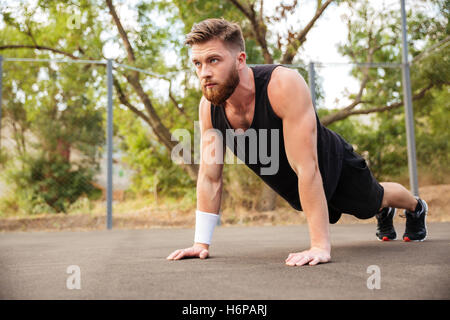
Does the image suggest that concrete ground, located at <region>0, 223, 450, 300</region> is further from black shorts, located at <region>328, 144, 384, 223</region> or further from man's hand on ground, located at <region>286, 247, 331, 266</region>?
black shorts, located at <region>328, 144, 384, 223</region>

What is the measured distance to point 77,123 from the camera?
19.5 feet

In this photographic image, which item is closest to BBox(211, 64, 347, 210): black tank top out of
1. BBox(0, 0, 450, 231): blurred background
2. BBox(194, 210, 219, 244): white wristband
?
BBox(194, 210, 219, 244): white wristband

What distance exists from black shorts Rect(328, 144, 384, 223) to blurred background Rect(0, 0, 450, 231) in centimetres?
263

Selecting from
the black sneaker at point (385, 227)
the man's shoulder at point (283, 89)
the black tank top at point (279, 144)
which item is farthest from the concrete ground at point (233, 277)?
the man's shoulder at point (283, 89)

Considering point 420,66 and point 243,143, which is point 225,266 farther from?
point 420,66

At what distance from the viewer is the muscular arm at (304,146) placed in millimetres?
1502

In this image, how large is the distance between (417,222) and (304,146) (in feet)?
3.35

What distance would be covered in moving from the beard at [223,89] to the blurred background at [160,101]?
115 inches

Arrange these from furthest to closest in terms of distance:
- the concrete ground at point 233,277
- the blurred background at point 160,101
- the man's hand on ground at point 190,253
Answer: the blurred background at point 160,101 < the man's hand on ground at point 190,253 < the concrete ground at point 233,277

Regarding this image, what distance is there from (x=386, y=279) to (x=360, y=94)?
14.1ft

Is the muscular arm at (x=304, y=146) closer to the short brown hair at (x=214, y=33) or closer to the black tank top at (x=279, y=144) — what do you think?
the black tank top at (x=279, y=144)

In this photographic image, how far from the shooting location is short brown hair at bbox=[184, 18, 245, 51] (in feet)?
4.86

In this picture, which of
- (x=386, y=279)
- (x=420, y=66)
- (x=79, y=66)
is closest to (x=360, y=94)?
(x=420, y=66)

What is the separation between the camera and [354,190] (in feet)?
5.95
